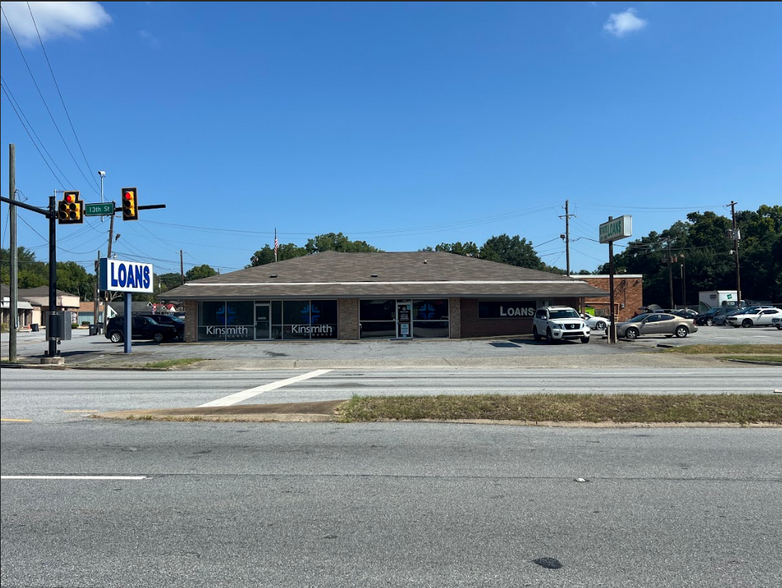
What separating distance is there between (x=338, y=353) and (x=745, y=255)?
74.1m

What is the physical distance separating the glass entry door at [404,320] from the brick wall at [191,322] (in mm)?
11107

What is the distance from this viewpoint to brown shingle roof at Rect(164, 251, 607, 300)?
33875 mm

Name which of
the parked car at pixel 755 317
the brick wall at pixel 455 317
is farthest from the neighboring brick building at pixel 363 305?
the parked car at pixel 755 317

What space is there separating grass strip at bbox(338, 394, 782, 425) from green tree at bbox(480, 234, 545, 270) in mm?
83096

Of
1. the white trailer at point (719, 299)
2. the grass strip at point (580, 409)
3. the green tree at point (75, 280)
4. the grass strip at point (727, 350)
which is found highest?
the green tree at point (75, 280)

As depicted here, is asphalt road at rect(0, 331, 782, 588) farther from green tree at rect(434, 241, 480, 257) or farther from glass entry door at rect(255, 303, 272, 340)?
green tree at rect(434, 241, 480, 257)

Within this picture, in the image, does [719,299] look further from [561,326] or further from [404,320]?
[404,320]

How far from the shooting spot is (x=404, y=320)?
34.8m

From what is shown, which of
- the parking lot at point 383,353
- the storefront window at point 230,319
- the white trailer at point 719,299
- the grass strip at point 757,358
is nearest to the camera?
the grass strip at point 757,358

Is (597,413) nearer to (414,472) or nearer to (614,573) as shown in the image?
(414,472)

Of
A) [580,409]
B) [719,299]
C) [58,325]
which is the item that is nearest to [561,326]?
[580,409]

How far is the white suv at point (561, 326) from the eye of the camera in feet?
97.8

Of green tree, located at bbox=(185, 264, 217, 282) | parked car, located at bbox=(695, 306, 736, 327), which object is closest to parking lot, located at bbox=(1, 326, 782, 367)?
parked car, located at bbox=(695, 306, 736, 327)

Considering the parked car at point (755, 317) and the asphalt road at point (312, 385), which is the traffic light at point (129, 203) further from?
the parked car at point (755, 317)
